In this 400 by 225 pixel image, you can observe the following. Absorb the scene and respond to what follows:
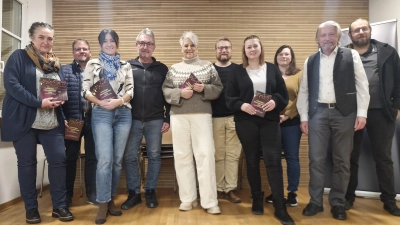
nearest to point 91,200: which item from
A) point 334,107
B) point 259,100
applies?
point 259,100

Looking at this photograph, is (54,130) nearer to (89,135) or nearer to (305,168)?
(89,135)

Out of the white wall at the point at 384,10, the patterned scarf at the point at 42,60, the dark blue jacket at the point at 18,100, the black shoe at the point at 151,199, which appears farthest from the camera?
the white wall at the point at 384,10

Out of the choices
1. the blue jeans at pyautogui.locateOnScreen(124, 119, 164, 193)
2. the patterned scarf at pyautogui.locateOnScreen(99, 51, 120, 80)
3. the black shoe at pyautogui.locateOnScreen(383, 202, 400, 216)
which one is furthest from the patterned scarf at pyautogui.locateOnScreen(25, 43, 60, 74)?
the black shoe at pyautogui.locateOnScreen(383, 202, 400, 216)

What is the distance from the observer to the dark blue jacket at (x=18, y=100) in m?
2.21

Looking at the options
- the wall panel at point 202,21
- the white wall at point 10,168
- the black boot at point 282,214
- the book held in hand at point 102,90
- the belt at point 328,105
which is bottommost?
the black boot at point 282,214

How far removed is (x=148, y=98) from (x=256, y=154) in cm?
103

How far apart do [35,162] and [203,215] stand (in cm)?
135


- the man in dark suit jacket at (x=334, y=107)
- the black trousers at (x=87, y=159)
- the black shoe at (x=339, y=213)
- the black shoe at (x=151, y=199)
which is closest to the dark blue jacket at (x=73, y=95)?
the black trousers at (x=87, y=159)

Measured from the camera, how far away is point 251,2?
399 cm

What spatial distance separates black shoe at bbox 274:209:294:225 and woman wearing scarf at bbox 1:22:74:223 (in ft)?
5.14

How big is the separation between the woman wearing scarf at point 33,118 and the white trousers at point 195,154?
2.96 ft

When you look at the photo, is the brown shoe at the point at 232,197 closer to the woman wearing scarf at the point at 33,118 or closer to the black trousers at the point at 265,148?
the black trousers at the point at 265,148

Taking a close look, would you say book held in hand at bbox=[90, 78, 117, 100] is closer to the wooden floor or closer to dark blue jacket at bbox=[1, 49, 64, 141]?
dark blue jacket at bbox=[1, 49, 64, 141]

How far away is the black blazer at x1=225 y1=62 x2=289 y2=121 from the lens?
234 centimetres
